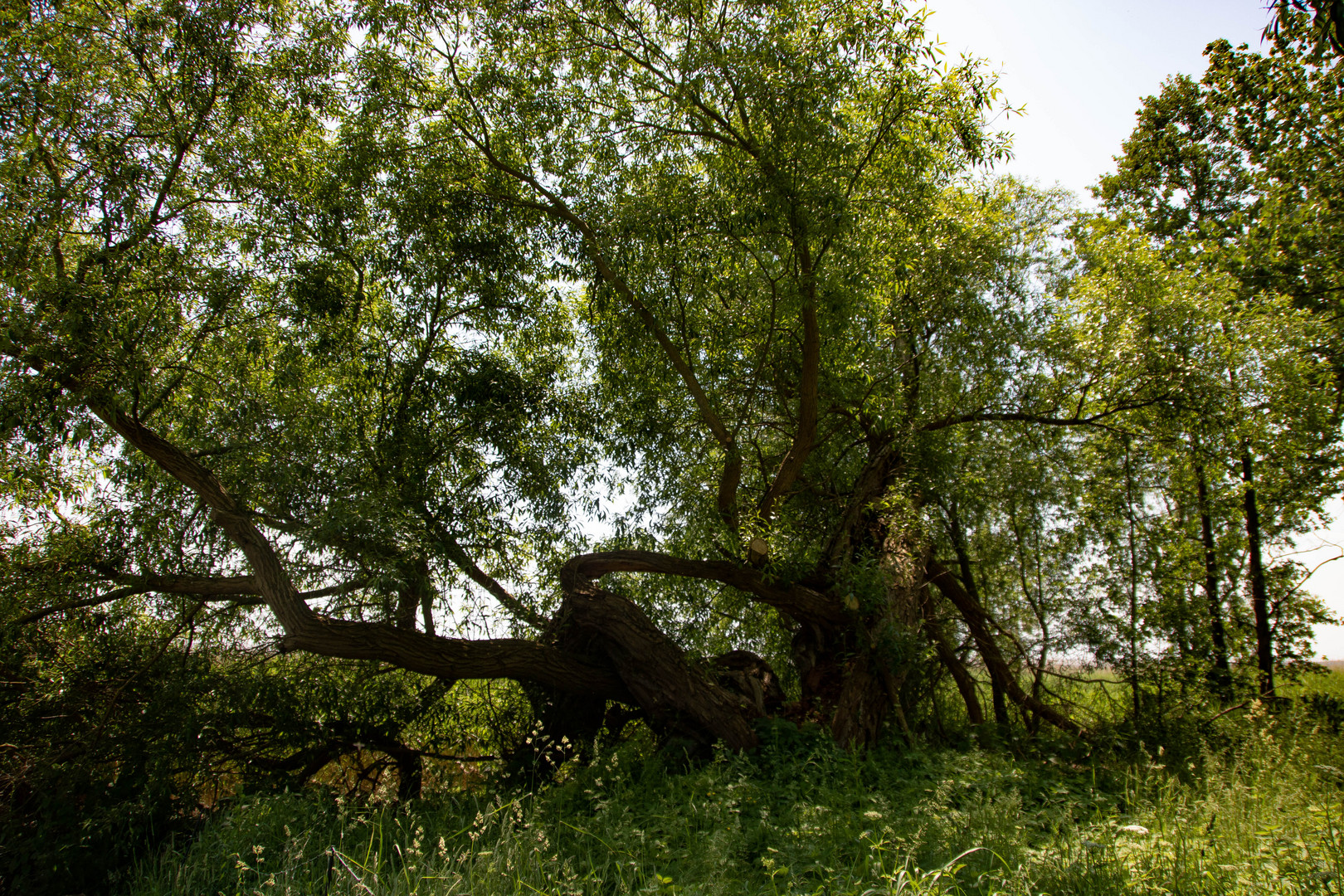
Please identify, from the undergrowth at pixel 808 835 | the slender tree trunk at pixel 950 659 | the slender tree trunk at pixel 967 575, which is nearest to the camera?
the undergrowth at pixel 808 835

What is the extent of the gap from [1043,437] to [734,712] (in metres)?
5.06

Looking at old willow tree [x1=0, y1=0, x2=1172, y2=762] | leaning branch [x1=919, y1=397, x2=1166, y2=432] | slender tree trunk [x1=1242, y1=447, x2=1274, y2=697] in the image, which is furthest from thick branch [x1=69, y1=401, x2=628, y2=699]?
slender tree trunk [x1=1242, y1=447, x2=1274, y2=697]

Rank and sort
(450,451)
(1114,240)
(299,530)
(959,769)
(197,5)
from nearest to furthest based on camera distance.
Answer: (959,769) → (299,530) → (197,5) → (450,451) → (1114,240)

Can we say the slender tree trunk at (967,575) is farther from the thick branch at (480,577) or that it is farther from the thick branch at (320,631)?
the thick branch at (320,631)

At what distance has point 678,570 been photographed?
7102 millimetres

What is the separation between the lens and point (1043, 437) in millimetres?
8594

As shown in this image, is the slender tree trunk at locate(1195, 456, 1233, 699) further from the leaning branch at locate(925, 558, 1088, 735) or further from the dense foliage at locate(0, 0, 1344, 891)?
the leaning branch at locate(925, 558, 1088, 735)

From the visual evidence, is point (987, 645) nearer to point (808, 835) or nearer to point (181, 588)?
point (808, 835)

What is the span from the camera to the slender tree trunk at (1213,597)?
752cm

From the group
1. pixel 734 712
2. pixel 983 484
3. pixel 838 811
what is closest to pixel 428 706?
pixel 734 712

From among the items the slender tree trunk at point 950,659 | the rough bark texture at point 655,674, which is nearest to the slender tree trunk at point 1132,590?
the slender tree trunk at point 950,659

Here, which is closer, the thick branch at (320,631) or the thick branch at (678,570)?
the thick branch at (320,631)

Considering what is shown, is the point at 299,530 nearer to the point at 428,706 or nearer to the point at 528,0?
the point at 428,706

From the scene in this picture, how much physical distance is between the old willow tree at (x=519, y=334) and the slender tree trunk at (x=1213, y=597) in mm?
1830
